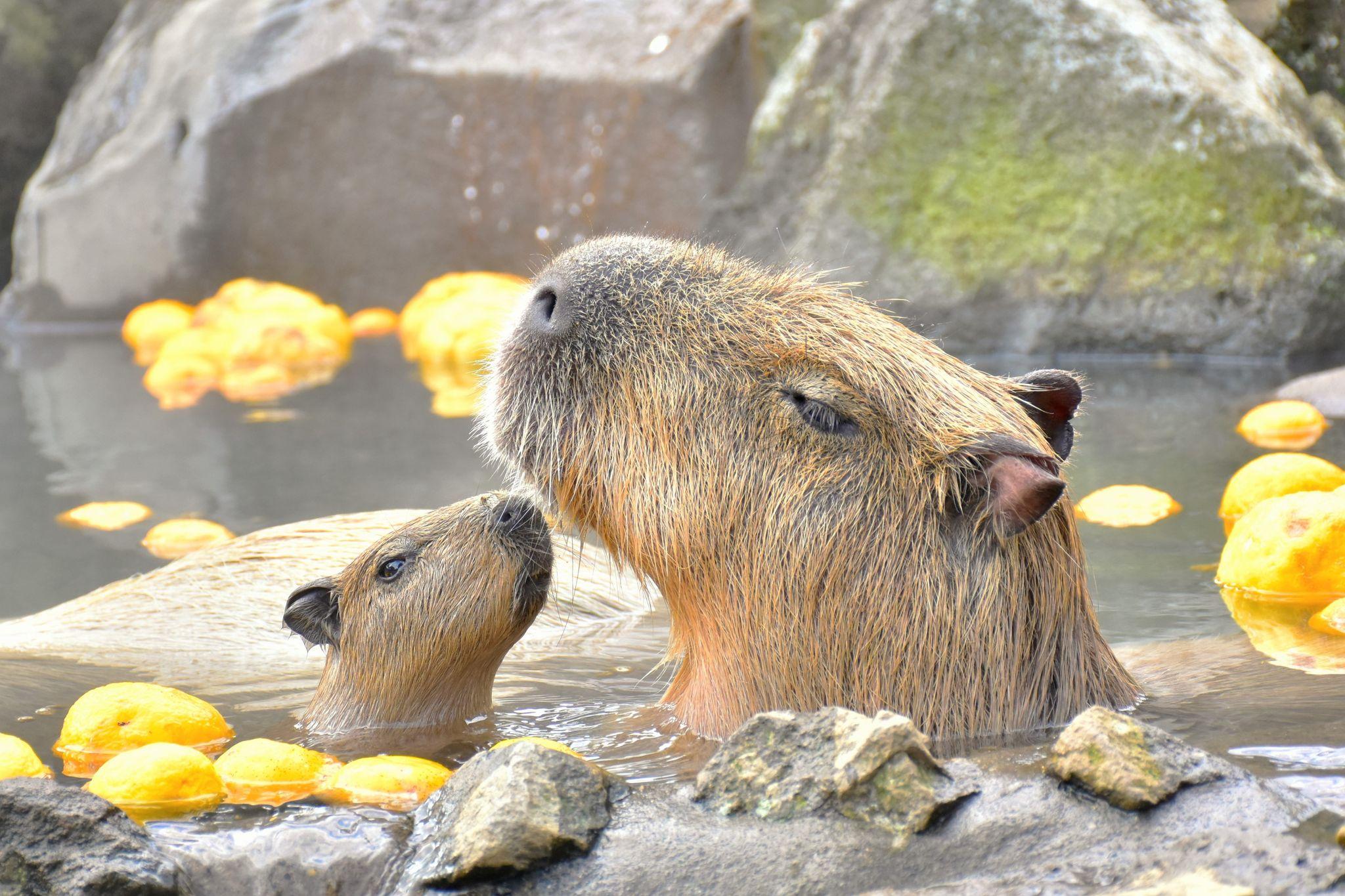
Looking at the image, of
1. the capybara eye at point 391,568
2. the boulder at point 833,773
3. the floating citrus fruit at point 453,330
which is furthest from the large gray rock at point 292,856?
the floating citrus fruit at point 453,330

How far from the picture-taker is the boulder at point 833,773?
202 centimetres

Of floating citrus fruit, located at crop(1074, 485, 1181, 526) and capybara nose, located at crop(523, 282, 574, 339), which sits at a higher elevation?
capybara nose, located at crop(523, 282, 574, 339)

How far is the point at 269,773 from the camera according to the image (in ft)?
8.42

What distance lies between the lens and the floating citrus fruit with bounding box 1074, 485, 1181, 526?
14.9 ft

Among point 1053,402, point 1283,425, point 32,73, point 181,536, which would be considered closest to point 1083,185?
point 1283,425

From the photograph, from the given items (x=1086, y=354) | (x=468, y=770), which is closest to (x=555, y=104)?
(x=1086, y=354)

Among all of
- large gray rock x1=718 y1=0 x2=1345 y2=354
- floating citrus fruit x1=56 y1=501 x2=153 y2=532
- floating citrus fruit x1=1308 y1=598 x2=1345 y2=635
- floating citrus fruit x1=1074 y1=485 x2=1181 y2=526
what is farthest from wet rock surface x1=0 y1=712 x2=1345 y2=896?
large gray rock x1=718 y1=0 x2=1345 y2=354

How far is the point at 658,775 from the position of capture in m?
2.51

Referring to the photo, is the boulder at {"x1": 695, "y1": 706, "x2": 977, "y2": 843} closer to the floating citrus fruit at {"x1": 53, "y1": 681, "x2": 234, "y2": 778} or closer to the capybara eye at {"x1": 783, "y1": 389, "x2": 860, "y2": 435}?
the capybara eye at {"x1": 783, "y1": 389, "x2": 860, "y2": 435}

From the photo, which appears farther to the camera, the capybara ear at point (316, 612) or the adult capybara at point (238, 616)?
the adult capybara at point (238, 616)

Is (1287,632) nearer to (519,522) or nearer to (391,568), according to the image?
(519,522)

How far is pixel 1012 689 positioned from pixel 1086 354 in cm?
503

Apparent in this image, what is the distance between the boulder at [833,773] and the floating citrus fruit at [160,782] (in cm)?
85

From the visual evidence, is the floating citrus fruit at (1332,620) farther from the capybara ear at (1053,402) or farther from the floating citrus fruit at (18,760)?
the floating citrus fruit at (18,760)
